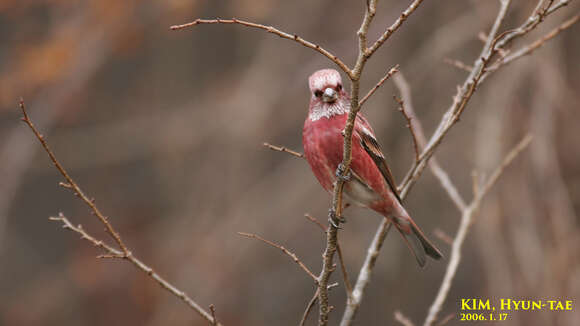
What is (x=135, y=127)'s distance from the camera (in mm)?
A: 9414

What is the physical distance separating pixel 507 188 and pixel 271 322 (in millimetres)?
4471

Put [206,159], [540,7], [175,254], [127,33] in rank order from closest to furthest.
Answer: [540,7] < [127,33] < [175,254] < [206,159]

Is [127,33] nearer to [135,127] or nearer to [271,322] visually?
[135,127]

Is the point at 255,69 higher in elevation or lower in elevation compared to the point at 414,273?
higher

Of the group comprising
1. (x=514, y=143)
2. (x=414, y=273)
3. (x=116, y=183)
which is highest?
(x=116, y=183)

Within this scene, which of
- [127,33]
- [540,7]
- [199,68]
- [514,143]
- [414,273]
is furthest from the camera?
[199,68]

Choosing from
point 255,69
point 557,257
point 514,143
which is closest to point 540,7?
point 557,257

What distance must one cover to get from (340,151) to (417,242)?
1.06m

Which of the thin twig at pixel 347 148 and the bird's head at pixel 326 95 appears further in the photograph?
the bird's head at pixel 326 95

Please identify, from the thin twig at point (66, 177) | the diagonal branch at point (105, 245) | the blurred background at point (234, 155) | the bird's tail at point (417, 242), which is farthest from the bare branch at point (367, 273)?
the blurred background at point (234, 155)

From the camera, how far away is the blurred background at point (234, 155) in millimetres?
6523

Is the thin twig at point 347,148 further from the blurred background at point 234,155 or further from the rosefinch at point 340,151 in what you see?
the blurred background at point 234,155

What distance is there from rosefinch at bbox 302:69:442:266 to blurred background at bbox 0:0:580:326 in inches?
74.6

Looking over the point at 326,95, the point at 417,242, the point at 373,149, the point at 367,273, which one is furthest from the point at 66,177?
the point at 417,242
